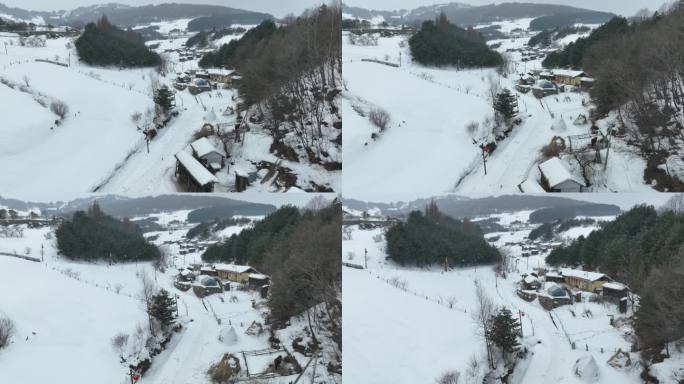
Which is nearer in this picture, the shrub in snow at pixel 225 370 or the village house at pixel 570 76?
the village house at pixel 570 76

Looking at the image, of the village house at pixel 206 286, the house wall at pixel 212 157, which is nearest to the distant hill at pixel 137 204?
the house wall at pixel 212 157

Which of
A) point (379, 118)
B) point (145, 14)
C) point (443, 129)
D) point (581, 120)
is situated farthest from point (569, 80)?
point (145, 14)

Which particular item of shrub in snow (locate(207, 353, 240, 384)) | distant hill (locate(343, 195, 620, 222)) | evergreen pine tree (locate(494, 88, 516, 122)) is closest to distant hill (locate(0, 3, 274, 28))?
distant hill (locate(343, 195, 620, 222))

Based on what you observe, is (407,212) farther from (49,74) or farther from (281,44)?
(49,74)

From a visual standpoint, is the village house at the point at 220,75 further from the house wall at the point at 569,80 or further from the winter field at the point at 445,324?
the house wall at the point at 569,80

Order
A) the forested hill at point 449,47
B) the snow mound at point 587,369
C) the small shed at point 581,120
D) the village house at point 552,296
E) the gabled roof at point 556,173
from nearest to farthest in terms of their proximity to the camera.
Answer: the gabled roof at point 556,173
the small shed at point 581,120
the forested hill at point 449,47
the snow mound at point 587,369
the village house at point 552,296

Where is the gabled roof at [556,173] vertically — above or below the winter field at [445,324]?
above

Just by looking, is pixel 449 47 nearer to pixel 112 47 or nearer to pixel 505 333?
pixel 505 333
